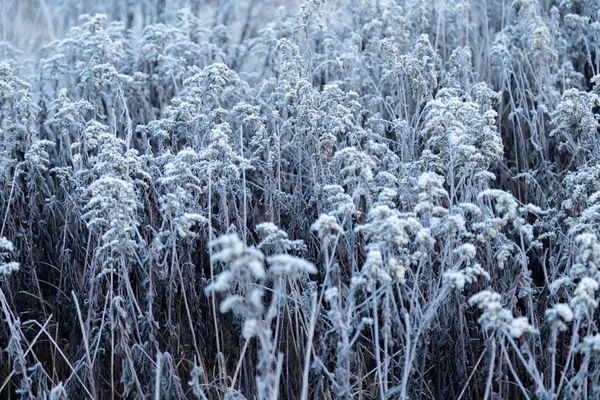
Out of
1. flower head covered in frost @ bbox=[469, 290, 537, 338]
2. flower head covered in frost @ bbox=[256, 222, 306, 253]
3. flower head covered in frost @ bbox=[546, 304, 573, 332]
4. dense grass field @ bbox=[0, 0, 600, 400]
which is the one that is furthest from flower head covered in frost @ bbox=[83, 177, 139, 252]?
flower head covered in frost @ bbox=[546, 304, 573, 332]

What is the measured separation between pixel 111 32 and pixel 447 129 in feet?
8.79

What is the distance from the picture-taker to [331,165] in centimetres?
333

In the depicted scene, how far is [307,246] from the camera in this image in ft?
10.8

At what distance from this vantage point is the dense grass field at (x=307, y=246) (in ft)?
8.54

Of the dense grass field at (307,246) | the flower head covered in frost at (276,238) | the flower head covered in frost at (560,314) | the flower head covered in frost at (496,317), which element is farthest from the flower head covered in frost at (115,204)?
the flower head covered in frost at (560,314)

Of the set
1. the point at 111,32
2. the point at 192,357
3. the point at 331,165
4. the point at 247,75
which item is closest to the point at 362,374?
the point at 192,357

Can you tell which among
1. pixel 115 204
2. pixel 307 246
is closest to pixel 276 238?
pixel 307 246

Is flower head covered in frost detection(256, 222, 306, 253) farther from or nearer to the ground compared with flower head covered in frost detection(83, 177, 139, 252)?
nearer to the ground

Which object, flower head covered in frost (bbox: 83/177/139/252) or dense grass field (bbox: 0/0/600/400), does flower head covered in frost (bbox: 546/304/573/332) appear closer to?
dense grass field (bbox: 0/0/600/400)

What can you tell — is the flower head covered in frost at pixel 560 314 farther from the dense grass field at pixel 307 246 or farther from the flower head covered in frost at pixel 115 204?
the flower head covered in frost at pixel 115 204

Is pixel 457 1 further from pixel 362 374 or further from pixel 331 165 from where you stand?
pixel 362 374

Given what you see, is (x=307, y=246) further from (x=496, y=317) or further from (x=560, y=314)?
(x=560, y=314)

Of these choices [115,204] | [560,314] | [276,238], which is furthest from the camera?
[276,238]

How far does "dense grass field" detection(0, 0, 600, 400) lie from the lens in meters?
2.60
